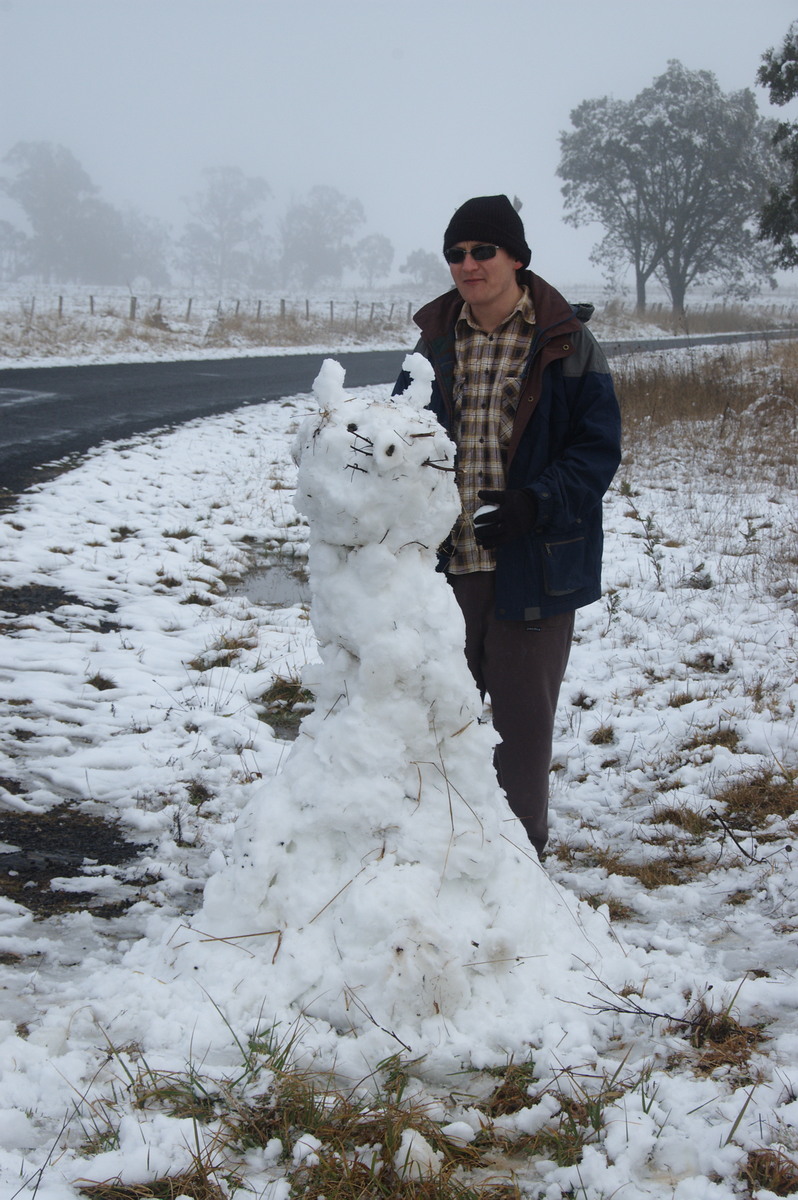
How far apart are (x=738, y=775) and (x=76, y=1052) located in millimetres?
2857

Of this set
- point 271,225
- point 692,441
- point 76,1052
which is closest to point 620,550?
point 692,441

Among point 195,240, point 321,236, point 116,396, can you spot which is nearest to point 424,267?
point 321,236

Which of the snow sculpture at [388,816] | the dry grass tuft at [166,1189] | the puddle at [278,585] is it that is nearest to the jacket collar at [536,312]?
the snow sculpture at [388,816]

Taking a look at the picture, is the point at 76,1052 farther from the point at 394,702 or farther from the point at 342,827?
the point at 394,702

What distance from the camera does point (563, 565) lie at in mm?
2846

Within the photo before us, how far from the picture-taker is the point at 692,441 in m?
10.5

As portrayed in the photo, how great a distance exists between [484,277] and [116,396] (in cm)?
1128

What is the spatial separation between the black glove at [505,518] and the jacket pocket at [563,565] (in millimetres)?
176

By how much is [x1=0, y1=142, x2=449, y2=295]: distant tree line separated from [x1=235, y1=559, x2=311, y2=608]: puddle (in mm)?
84000

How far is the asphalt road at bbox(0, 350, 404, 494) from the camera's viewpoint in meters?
9.21

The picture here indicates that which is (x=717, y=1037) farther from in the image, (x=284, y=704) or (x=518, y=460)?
(x=284, y=704)

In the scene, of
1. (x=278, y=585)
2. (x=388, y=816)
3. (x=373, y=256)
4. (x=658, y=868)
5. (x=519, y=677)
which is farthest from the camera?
(x=373, y=256)

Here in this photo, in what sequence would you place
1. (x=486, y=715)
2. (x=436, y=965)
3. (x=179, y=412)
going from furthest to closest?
(x=179, y=412) → (x=486, y=715) → (x=436, y=965)

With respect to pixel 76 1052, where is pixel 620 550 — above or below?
above
